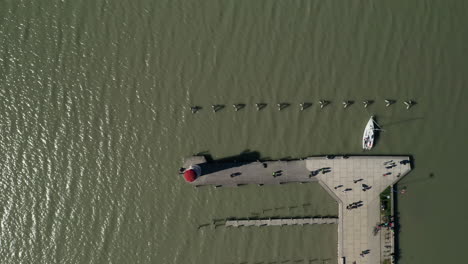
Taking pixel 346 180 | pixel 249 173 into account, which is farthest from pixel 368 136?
pixel 249 173

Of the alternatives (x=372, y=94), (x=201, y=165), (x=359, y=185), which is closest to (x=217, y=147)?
(x=201, y=165)

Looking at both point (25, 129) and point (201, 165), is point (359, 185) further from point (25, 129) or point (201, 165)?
point (25, 129)

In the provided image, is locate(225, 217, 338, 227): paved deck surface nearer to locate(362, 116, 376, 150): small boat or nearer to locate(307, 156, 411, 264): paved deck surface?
locate(307, 156, 411, 264): paved deck surface

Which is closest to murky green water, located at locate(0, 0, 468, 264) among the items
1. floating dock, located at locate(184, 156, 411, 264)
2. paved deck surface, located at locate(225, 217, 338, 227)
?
paved deck surface, located at locate(225, 217, 338, 227)

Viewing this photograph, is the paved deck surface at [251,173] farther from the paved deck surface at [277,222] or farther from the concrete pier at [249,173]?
the paved deck surface at [277,222]

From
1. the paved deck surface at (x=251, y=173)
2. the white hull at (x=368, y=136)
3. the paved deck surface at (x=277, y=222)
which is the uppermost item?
the white hull at (x=368, y=136)

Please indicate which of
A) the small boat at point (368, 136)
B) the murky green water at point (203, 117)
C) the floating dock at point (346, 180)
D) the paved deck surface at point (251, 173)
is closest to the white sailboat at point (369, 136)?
the small boat at point (368, 136)
